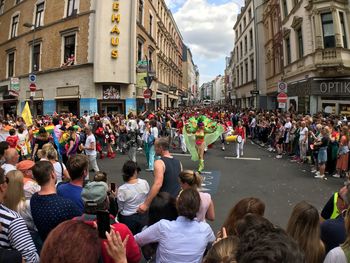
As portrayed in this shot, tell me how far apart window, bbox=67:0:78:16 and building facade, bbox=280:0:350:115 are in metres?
17.6

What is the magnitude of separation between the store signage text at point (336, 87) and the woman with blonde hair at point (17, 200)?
2072 cm

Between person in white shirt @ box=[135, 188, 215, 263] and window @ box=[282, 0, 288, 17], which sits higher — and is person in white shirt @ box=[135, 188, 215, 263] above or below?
below

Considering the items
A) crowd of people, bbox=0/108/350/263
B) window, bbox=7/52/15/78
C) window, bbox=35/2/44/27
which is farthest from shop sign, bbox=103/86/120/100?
crowd of people, bbox=0/108/350/263

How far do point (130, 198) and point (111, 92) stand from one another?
20.0m

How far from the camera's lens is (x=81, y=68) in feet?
75.4

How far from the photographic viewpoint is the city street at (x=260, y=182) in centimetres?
694

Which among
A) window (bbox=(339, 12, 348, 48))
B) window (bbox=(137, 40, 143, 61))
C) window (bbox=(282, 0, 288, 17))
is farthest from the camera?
window (bbox=(282, 0, 288, 17))

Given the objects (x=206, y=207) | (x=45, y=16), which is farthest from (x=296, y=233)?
(x=45, y=16)

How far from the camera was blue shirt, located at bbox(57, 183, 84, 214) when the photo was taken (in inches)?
138

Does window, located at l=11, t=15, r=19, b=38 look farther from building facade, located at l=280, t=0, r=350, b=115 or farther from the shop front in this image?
the shop front

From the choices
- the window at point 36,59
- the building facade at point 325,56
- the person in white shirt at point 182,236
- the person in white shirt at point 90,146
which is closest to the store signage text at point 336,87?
the building facade at point 325,56

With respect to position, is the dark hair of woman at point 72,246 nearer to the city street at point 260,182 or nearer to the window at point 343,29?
the city street at point 260,182

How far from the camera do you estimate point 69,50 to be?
80.0 feet

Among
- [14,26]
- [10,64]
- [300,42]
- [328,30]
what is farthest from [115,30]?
[10,64]
